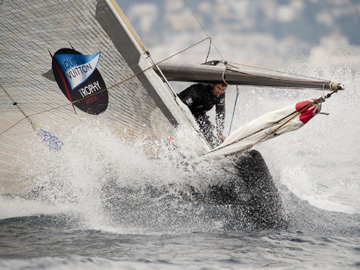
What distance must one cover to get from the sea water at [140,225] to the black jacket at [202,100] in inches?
51.3

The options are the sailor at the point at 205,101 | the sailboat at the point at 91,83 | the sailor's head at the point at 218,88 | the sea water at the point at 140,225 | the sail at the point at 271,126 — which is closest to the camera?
the sea water at the point at 140,225

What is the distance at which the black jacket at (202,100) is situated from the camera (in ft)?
18.6

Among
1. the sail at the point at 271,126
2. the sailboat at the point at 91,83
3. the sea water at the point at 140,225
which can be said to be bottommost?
the sea water at the point at 140,225

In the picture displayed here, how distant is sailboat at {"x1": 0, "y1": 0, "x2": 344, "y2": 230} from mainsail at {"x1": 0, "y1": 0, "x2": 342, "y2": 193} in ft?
0.04

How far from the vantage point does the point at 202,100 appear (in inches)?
224

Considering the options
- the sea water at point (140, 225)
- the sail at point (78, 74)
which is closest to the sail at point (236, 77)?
the sail at point (78, 74)

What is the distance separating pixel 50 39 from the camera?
14.8 ft

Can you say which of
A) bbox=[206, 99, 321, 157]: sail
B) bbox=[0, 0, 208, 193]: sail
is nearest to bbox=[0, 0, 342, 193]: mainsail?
bbox=[0, 0, 208, 193]: sail

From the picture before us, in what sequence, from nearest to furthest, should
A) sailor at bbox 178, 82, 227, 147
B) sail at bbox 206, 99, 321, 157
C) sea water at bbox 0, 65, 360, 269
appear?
1. sea water at bbox 0, 65, 360, 269
2. sail at bbox 206, 99, 321, 157
3. sailor at bbox 178, 82, 227, 147

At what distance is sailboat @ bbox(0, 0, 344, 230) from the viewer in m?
4.34

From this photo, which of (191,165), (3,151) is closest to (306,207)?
(191,165)

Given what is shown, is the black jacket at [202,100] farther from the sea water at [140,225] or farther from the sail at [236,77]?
the sea water at [140,225]

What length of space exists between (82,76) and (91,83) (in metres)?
0.13

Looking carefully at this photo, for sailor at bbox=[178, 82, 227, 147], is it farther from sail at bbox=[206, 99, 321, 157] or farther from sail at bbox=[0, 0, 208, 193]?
sail at bbox=[206, 99, 321, 157]
